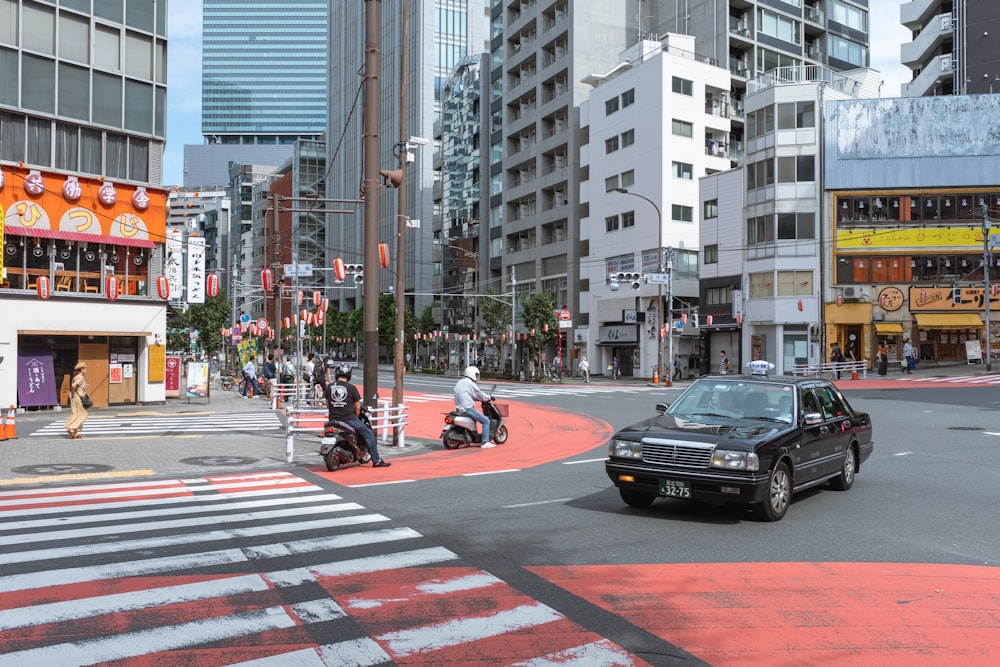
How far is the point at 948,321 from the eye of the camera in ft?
155

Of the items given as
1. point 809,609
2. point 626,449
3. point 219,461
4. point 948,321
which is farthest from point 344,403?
point 948,321

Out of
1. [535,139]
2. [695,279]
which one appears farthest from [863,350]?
[535,139]

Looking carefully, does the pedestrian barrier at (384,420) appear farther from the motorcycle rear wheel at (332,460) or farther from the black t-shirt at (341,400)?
the black t-shirt at (341,400)

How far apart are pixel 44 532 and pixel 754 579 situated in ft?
23.2

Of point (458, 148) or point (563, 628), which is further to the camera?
point (458, 148)

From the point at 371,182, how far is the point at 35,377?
1715 cm

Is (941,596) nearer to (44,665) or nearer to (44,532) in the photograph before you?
(44,665)

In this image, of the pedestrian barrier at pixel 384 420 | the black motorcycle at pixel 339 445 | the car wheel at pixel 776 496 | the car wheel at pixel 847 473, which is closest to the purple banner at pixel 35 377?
the pedestrian barrier at pixel 384 420

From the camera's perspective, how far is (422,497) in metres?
10.9

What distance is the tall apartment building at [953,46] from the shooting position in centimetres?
5856

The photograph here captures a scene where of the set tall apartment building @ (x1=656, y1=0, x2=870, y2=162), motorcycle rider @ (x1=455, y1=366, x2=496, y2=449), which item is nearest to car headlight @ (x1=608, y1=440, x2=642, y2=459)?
motorcycle rider @ (x1=455, y1=366, x2=496, y2=449)

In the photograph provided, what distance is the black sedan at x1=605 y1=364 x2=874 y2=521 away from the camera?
8.55 metres

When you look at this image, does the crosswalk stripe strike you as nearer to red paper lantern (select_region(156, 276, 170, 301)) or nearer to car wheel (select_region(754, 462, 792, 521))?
A: car wheel (select_region(754, 462, 792, 521))

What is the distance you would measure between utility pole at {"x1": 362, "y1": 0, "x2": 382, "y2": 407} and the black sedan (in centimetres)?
751
